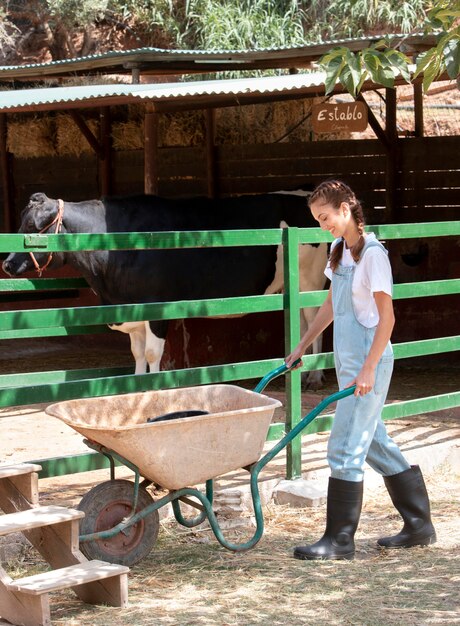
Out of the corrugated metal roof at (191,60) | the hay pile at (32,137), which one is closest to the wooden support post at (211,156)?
the corrugated metal roof at (191,60)

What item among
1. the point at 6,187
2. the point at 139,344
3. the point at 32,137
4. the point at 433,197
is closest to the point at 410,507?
the point at 139,344

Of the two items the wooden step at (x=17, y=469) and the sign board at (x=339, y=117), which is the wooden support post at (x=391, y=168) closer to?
the sign board at (x=339, y=117)

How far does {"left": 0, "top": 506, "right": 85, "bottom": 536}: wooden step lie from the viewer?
4.21 m

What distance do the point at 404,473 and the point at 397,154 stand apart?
6.29 metres

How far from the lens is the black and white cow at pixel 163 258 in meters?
9.01

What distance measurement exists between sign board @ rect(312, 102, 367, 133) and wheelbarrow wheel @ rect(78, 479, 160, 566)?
4780 mm

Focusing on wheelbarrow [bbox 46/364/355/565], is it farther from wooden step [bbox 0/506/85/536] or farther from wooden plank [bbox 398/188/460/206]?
wooden plank [bbox 398/188/460/206]

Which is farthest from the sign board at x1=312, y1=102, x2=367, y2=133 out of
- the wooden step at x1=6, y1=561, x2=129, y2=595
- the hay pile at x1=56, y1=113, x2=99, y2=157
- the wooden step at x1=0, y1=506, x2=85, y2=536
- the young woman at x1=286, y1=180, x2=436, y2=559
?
the wooden step at x1=6, y1=561, x2=129, y2=595

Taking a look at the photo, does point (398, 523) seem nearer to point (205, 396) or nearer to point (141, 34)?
point (205, 396)

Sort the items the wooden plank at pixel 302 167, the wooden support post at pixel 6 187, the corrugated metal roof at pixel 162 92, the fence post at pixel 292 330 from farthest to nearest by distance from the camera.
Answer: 1. the wooden support post at pixel 6 187
2. the wooden plank at pixel 302 167
3. the corrugated metal roof at pixel 162 92
4. the fence post at pixel 292 330

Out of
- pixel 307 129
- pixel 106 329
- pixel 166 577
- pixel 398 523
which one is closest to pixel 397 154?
pixel 307 129

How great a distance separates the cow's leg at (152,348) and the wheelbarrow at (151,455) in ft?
13.5

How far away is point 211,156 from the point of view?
11891 mm

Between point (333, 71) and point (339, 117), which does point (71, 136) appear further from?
point (333, 71)
